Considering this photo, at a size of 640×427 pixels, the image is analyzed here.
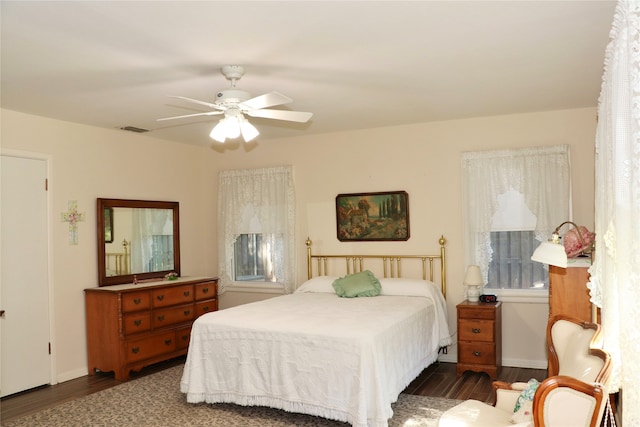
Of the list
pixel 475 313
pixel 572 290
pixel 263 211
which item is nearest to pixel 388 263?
pixel 475 313

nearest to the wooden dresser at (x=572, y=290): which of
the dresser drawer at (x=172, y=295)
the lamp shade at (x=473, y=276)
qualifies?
the lamp shade at (x=473, y=276)

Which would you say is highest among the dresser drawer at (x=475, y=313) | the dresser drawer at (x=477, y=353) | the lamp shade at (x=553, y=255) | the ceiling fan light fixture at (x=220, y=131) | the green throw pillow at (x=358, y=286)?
the ceiling fan light fixture at (x=220, y=131)

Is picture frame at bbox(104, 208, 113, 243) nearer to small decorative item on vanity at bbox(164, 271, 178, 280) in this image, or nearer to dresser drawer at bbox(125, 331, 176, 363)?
small decorative item on vanity at bbox(164, 271, 178, 280)

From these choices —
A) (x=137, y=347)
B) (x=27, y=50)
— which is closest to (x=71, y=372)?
(x=137, y=347)

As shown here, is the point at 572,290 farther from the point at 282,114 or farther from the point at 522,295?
the point at 282,114

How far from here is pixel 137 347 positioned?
5160 mm

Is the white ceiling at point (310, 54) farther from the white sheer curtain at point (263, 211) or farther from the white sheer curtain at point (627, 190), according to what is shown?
the white sheer curtain at point (263, 211)

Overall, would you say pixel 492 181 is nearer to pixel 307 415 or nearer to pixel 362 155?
pixel 362 155

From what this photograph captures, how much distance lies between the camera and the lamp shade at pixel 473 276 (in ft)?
16.6

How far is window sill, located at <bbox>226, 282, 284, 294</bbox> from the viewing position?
20.9ft

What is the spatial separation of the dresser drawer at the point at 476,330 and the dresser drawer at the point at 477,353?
0.05 m

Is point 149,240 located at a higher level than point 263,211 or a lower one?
lower

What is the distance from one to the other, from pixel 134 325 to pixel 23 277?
1.10 m

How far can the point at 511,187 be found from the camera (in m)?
5.19
